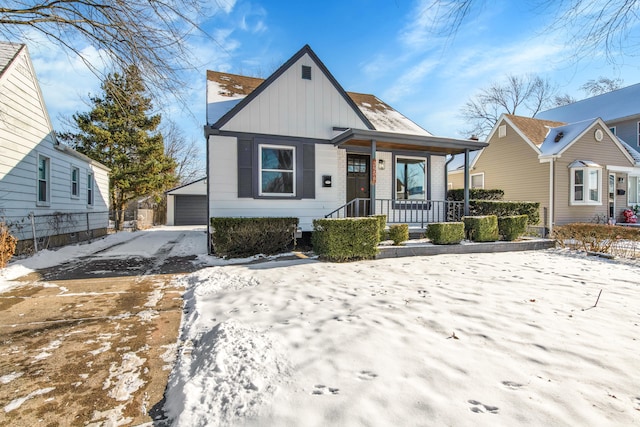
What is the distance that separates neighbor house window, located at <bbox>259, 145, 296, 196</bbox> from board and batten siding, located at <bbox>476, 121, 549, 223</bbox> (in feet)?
39.0

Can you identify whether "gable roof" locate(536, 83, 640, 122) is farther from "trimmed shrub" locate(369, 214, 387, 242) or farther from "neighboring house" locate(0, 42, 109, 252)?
"neighboring house" locate(0, 42, 109, 252)

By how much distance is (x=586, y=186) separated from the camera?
14.0m

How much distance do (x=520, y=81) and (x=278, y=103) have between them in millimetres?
30461

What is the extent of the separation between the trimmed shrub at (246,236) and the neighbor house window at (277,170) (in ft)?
3.65

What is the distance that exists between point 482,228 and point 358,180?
3914 millimetres

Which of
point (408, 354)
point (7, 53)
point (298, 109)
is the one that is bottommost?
point (408, 354)

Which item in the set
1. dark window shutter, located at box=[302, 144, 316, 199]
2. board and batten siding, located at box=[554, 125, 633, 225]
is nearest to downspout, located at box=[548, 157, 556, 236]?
board and batten siding, located at box=[554, 125, 633, 225]

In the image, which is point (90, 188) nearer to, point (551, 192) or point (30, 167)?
point (30, 167)

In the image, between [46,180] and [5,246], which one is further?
[46,180]

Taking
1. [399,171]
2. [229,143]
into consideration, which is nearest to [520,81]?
[399,171]

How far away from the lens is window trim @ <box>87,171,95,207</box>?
12663 millimetres

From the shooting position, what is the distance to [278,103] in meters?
8.63

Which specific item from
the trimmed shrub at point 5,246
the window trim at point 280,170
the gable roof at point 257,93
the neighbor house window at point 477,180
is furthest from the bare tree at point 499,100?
the trimmed shrub at point 5,246

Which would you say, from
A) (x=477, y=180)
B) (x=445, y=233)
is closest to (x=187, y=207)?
(x=477, y=180)
